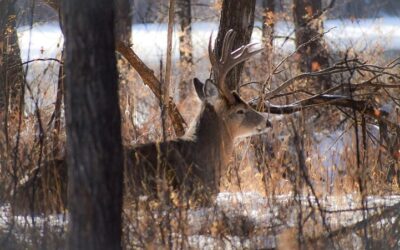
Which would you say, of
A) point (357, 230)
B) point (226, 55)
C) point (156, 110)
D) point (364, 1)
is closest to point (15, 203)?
point (357, 230)

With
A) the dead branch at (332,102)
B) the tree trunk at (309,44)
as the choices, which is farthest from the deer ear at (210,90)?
the tree trunk at (309,44)

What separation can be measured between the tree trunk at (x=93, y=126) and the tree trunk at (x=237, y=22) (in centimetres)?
445

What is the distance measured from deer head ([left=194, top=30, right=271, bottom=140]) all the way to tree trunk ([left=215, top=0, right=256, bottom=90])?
0.51 m

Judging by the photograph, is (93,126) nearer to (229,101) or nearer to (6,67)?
(6,67)

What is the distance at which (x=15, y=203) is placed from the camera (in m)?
5.81

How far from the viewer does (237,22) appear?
30.6 feet

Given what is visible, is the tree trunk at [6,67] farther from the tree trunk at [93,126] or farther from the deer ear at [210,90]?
the deer ear at [210,90]

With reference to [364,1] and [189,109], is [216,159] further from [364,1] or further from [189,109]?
[364,1]

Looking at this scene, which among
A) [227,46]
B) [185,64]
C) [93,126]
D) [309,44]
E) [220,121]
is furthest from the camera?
[309,44]

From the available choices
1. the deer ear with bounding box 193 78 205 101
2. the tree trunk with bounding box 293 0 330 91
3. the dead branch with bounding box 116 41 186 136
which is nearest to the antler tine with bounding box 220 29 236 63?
the deer ear with bounding box 193 78 205 101

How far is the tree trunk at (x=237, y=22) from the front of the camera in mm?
9297

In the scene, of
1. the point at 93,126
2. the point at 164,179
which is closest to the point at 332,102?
the point at 164,179

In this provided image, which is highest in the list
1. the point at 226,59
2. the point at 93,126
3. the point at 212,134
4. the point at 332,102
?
the point at 226,59

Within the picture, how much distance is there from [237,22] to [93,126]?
15.4ft
